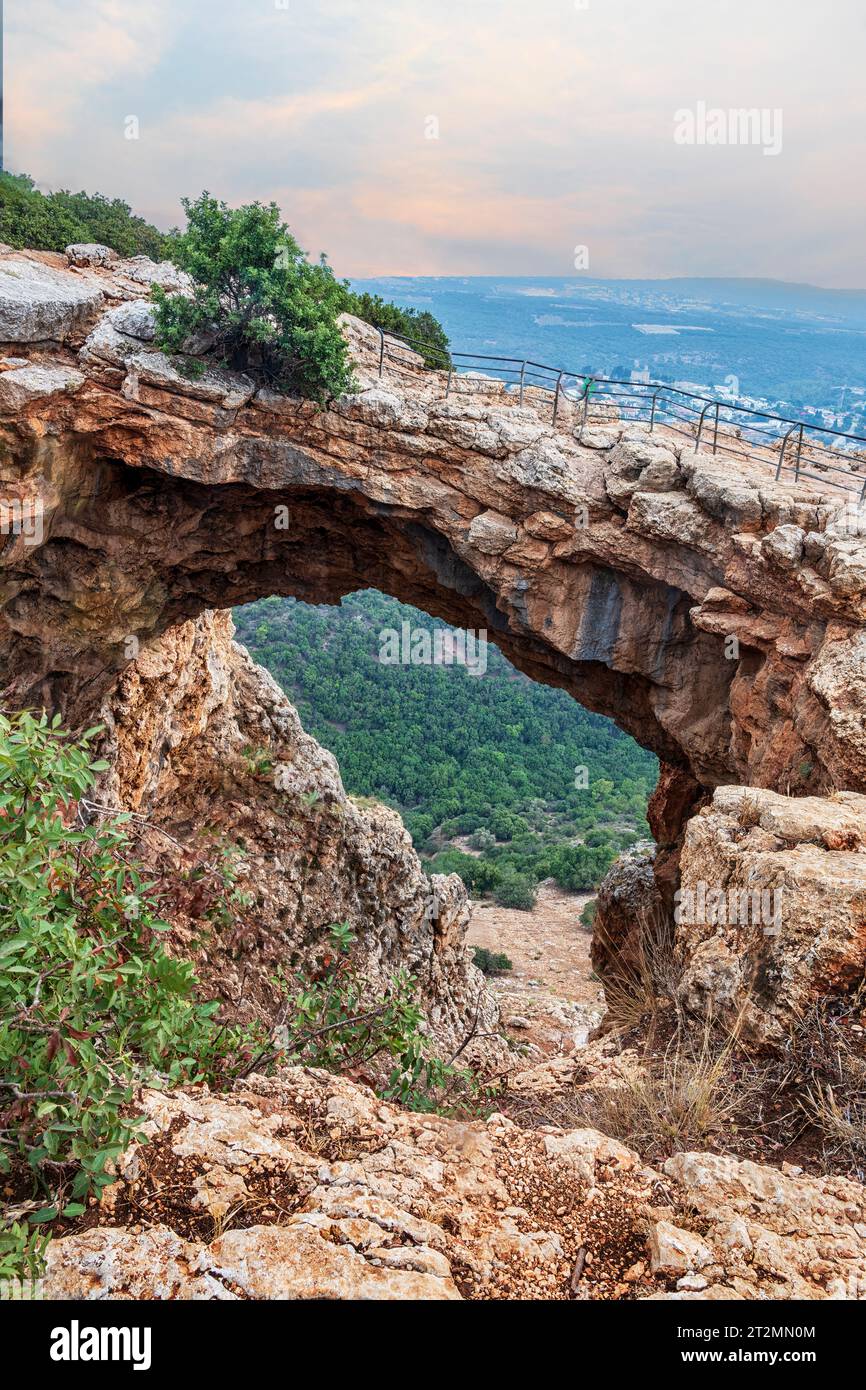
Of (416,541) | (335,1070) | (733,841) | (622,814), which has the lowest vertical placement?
(622,814)

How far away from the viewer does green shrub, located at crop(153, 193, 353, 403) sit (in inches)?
451

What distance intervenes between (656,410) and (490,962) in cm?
2192

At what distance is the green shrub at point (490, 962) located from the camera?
29734 mm

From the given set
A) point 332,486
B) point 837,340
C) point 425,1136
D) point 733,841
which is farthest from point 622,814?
point 837,340

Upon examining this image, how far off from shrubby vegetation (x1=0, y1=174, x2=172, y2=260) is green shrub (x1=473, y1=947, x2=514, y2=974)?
24.5 m

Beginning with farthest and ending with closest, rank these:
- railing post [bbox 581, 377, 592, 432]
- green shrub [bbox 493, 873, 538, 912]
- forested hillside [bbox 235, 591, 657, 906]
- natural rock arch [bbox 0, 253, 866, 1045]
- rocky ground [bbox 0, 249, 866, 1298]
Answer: forested hillside [bbox 235, 591, 657, 906]
green shrub [bbox 493, 873, 538, 912]
railing post [bbox 581, 377, 592, 432]
natural rock arch [bbox 0, 253, 866, 1045]
rocky ground [bbox 0, 249, 866, 1298]

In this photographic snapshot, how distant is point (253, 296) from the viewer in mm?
11742

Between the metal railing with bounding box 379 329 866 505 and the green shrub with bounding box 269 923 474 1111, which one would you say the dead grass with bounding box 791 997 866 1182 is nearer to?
the green shrub with bounding box 269 923 474 1111

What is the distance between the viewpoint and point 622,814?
147ft

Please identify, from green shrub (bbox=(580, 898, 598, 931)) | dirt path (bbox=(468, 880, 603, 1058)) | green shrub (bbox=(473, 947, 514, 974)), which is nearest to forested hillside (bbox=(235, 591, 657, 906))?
dirt path (bbox=(468, 880, 603, 1058))

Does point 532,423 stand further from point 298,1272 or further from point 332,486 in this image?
point 298,1272

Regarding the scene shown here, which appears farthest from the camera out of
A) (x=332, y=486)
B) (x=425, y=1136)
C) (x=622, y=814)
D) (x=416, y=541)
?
(x=622, y=814)

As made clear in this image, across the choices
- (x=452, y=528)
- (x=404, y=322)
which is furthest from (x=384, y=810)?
(x=404, y=322)
